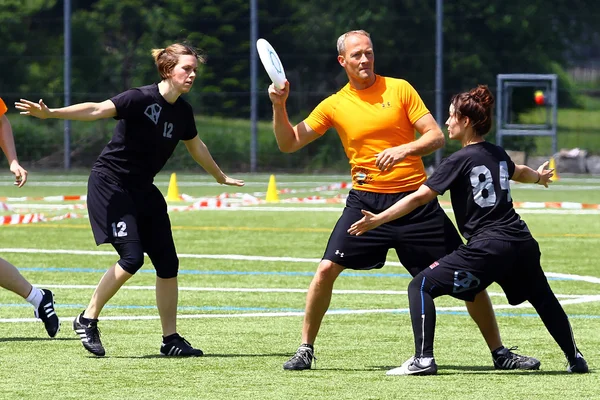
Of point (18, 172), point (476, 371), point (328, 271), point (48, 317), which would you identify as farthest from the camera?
point (48, 317)

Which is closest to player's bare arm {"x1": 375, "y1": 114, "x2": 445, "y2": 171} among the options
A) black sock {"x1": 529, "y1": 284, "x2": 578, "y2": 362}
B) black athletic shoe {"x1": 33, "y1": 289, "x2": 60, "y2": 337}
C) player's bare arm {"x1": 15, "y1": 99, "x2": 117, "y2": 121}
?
black sock {"x1": 529, "y1": 284, "x2": 578, "y2": 362}

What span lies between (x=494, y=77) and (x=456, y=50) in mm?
1258

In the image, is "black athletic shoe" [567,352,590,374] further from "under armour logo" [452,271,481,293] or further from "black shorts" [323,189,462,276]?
"black shorts" [323,189,462,276]

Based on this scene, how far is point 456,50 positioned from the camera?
122 feet

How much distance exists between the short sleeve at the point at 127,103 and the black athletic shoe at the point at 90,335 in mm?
1270

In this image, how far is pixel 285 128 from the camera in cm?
812

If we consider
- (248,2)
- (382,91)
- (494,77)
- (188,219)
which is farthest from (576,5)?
(382,91)

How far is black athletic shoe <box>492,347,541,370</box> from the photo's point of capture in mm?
7746

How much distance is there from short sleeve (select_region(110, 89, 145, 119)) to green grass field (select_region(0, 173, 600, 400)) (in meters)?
1.47

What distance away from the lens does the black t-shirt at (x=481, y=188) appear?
7.43m

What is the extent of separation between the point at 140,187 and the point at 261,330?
152cm

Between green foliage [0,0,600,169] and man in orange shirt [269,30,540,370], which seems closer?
man in orange shirt [269,30,540,370]

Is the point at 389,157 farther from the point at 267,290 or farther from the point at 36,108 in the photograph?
the point at 267,290

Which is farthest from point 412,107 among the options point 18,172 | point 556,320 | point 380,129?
point 18,172
